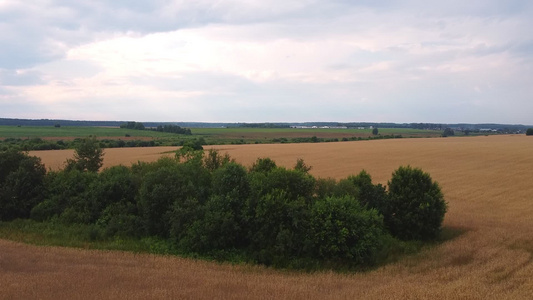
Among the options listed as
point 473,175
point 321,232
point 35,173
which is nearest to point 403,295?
point 321,232

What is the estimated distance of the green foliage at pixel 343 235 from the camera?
17.8 m

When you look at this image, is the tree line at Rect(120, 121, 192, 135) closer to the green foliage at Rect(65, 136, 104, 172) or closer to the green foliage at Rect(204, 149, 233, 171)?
the green foliage at Rect(65, 136, 104, 172)

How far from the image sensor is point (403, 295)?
37.5ft

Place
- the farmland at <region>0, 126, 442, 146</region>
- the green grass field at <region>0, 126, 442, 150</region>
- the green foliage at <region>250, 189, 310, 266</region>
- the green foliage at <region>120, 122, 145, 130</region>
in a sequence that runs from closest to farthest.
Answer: the green foliage at <region>250, 189, 310, 266</region> < the green grass field at <region>0, 126, 442, 150</region> < the farmland at <region>0, 126, 442, 146</region> < the green foliage at <region>120, 122, 145, 130</region>

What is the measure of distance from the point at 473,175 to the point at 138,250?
127ft

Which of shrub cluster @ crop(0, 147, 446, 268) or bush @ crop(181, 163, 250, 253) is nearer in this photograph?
shrub cluster @ crop(0, 147, 446, 268)

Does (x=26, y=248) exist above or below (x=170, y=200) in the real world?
below

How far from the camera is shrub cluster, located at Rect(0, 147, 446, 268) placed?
719 inches

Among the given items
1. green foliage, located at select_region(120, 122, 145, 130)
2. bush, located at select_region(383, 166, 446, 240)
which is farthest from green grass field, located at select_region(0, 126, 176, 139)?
bush, located at select_region(383, 166, 446, 240)

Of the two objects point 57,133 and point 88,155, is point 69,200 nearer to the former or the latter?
point 88,155

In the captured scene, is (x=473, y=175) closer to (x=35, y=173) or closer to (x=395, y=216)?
(x=395, y=216)

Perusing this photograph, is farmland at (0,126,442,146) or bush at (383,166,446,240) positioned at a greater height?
farmland at (0,126,442,146)

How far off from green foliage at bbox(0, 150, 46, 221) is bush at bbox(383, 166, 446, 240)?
22.3 m

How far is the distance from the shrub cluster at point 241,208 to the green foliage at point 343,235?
4cm
